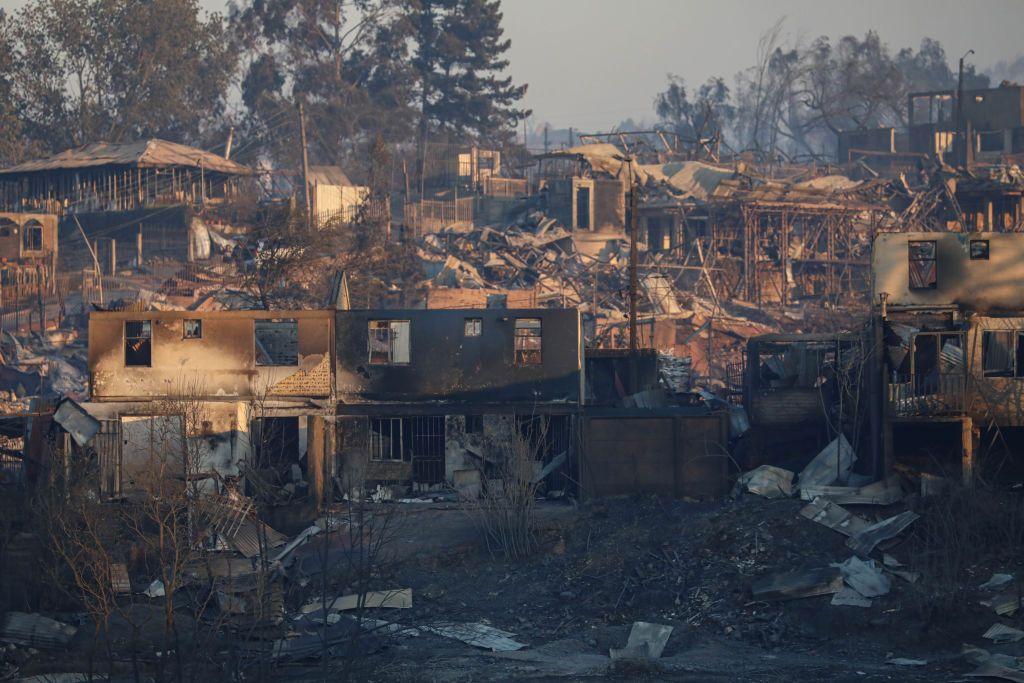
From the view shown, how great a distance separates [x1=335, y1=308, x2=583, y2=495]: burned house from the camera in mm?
28469

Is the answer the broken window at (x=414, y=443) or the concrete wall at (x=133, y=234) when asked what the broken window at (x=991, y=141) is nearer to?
the concrete wall at (x=133, y=234)

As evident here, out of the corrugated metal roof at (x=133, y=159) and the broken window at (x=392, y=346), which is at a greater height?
the corrugated metal roof at (x=133, y=159)

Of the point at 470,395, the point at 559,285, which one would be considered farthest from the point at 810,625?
the point at 559,285

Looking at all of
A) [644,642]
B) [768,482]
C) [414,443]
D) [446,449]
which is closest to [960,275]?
[768,482]

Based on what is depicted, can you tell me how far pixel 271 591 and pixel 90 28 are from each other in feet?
180

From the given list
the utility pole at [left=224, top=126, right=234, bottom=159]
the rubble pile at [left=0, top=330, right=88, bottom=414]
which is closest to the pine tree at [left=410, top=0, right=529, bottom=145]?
the utility pole at [left=224, top=126, right=234, bottom=159]

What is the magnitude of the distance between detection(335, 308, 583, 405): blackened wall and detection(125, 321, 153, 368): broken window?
4.17 m

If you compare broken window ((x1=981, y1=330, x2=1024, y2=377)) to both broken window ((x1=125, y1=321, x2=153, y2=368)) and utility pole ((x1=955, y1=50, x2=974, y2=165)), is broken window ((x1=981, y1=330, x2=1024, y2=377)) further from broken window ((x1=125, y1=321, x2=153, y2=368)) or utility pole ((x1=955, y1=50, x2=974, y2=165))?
utility pole ((x1=955, y1=50, x2=974, y2=165))

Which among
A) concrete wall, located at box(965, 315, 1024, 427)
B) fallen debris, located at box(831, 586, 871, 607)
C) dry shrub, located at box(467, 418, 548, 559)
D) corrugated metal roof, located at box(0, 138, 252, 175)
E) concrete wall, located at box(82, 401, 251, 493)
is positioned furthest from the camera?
corrugated metal roof, located at box(0, 138, 252, 175)

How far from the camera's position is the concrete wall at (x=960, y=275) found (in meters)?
28.0

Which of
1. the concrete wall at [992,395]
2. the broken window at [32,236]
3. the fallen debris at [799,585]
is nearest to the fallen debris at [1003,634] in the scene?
the fallen debris at [799,585]

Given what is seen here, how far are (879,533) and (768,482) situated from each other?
3496 millimetres

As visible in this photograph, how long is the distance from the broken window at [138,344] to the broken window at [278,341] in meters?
2.35

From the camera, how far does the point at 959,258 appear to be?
28.1 meters
